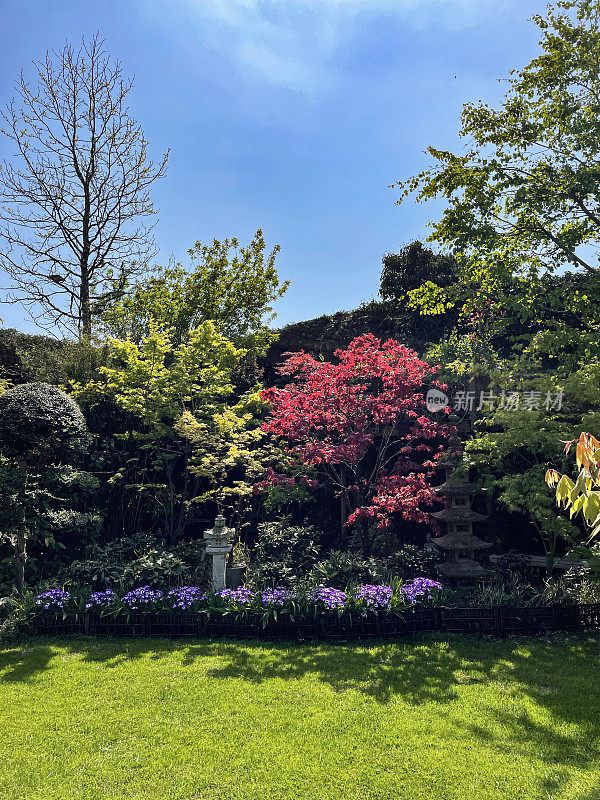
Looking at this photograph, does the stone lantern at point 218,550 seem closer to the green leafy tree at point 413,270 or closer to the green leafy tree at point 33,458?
the green leafy tree at point 33,458

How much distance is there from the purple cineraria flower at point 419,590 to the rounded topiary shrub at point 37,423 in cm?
600

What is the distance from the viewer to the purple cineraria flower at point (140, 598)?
24.1ft

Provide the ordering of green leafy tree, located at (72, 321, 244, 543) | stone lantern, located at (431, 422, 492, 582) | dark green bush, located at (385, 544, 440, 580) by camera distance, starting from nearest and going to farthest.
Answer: stone lantern, located at (431, 422, 492, 582)
dark green bush, located at (385, 544, 440, 580)
green leafy tree, located at (72, 321, 244, 543)

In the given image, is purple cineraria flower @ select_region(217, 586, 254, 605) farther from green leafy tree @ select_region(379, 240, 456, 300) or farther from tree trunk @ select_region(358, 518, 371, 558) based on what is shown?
green leafy tree @ select_region(379, 240, 456, 300)

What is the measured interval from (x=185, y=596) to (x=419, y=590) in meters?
3.53

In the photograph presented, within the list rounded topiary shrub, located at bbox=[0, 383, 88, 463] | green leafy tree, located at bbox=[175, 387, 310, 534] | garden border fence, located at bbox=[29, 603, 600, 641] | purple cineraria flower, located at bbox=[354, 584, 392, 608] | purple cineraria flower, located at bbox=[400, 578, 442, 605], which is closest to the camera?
garden border fence, located at bbox=[29, 603, 600, 641]

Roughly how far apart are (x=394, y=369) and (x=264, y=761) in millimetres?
6818

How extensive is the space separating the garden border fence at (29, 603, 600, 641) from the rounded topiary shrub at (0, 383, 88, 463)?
261cm

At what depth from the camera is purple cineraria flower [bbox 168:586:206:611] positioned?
7.29 meters

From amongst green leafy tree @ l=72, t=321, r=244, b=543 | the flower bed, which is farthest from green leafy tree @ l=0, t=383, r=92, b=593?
the flower bed

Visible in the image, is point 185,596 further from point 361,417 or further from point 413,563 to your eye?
point 361,417

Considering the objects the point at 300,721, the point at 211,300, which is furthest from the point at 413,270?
the point at 300,721

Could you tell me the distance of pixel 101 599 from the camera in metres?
7.43

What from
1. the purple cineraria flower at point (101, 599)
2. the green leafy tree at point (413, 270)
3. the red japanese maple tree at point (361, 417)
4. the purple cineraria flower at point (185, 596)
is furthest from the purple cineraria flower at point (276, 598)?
the green leafy tree at point (413, 270)
